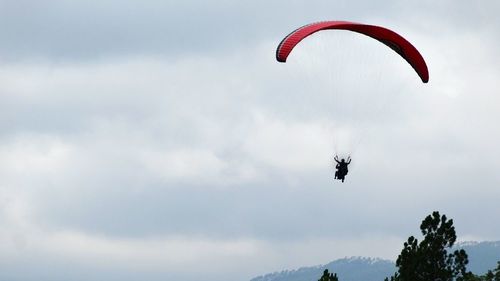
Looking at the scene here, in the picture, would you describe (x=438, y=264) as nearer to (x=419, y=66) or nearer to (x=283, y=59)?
(x=419, y=66)

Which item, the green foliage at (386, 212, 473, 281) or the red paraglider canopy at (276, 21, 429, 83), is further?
the green foliage at (386, 212, 473, 281)

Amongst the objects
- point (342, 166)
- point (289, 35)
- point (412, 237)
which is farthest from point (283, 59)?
point (412, 237)

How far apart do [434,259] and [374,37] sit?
18.5m

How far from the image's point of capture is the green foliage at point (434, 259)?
7488 centimetres

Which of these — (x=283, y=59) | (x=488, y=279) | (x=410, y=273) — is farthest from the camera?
(x=488, y=279)

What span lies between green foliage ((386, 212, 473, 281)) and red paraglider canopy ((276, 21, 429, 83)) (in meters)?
14.5

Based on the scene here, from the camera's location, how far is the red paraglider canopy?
57.8 m

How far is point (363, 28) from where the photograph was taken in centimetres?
6334

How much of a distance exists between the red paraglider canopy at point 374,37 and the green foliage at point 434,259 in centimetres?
1447

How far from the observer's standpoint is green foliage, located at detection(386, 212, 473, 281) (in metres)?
74.9

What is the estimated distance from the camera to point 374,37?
64.6m

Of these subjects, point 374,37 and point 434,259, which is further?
point 434,259

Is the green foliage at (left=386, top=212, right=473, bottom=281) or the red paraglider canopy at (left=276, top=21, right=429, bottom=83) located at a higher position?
the red paraglider canopy at (left=276, top=21, right=429, bottom=83)

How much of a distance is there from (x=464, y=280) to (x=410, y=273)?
12.2ft
